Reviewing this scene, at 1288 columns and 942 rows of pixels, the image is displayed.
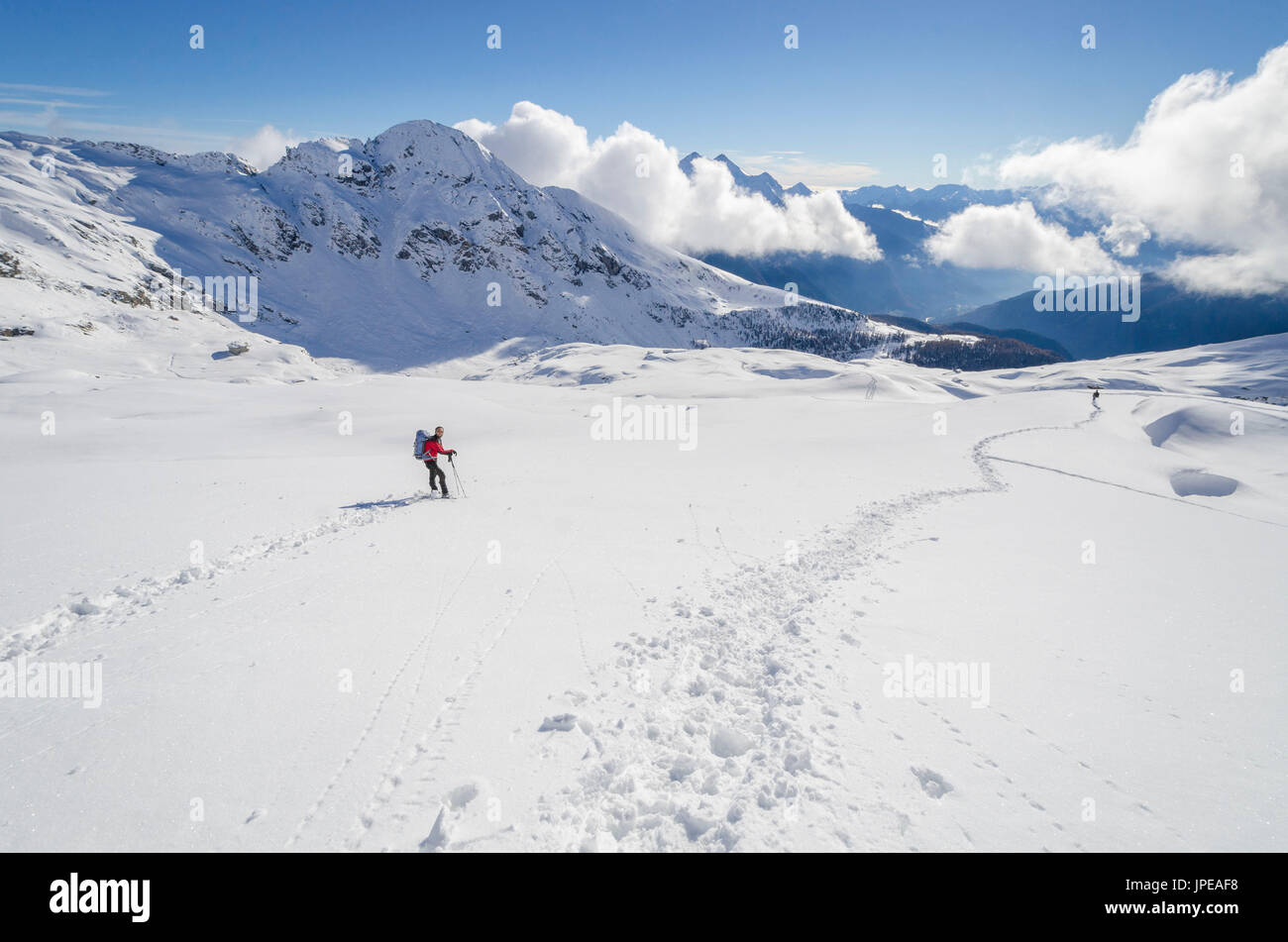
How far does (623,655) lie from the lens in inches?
322

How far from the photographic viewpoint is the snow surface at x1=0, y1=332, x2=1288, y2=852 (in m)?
5.27

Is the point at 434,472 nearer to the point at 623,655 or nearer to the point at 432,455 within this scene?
the point at 432,455

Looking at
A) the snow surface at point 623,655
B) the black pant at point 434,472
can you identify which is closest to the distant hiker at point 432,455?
the black pant at point 434,472

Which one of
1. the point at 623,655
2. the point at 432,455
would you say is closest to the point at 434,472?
the point at 432,455

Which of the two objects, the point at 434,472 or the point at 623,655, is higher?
the point at 434,472

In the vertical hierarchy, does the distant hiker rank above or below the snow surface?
above

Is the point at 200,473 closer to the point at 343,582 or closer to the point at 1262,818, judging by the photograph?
the point at 343,582

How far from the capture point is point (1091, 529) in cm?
1523

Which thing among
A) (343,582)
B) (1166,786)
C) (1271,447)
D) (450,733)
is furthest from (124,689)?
(1271,447)

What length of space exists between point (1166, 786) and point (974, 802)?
2413 millimetres

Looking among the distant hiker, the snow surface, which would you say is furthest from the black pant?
the snow surface

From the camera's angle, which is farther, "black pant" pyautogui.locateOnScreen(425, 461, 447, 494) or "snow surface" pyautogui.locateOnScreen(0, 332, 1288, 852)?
"black pant" pyautogui.locateOnScreen(425, 461, 447, 494)

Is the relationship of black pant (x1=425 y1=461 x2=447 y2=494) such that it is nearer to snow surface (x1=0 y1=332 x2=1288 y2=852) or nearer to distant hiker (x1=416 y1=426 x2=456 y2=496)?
distant hiker (x1=416 y1=426 x2=456 y2=496)
